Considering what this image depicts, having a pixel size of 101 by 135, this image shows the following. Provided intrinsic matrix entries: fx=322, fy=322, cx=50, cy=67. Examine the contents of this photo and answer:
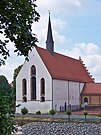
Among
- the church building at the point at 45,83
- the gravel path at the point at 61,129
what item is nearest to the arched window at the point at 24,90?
the church building at the point at 45,83

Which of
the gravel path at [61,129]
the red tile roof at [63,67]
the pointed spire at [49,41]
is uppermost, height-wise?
the pointed spire at [49,41]

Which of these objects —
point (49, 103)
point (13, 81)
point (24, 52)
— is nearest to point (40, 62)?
point (49, 103)

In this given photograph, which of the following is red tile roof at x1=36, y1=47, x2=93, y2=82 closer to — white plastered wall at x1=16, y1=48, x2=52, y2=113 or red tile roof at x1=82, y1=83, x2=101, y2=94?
white plastered wall at x1=16, y1=48, x2=52, y2=113

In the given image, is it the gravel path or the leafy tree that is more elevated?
the leafy tree

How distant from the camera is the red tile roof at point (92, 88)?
176 ft

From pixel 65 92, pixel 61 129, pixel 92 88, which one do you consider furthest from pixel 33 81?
pixel 61 129

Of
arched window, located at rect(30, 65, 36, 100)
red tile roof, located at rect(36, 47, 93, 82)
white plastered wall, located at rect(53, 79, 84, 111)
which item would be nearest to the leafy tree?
red tile roof, located at rect(36, 47, 93, 82)

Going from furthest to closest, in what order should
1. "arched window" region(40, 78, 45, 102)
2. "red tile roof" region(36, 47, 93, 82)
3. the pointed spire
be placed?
the pointed spire
"red tile roof" region(36, 47, 93, 82)
"arched window" region(40, 78, 45, 102)

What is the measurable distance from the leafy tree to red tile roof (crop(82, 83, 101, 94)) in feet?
163

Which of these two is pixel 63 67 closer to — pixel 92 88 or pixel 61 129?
pixel 92 88

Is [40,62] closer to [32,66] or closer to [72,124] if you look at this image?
[32,66]

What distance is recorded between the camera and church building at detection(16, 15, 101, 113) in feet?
145

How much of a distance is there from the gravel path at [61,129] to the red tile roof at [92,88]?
79.3 feet

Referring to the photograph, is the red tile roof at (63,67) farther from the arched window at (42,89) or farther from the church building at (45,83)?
the arched window at (42,89)
